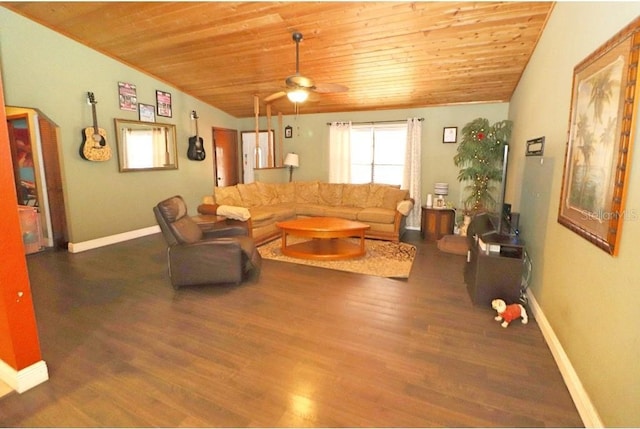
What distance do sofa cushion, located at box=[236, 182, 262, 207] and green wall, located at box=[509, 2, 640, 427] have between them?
394 cm

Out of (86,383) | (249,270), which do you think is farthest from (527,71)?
(86,383)

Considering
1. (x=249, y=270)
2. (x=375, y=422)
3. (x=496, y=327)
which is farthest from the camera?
(x=249, y=270)

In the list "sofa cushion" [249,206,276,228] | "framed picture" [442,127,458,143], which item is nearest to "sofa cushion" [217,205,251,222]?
"sofa cushion" [249,206,276,228]

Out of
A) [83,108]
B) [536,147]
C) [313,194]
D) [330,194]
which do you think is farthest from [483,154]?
[83,108]

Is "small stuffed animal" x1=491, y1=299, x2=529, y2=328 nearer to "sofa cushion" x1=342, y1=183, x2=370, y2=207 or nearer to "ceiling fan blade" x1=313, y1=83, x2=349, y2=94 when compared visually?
"ceiling fan blade" x1=313, y1=83, x2=349, y2=94

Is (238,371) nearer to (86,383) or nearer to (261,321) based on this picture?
(261,321)

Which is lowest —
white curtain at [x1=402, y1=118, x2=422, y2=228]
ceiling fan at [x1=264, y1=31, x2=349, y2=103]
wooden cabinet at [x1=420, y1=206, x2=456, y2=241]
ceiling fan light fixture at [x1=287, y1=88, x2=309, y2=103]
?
wooden cabinet at [x1=420, y1=206, x2=456, y2=241]

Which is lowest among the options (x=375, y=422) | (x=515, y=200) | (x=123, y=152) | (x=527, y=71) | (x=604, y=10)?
(x=375, y=422)

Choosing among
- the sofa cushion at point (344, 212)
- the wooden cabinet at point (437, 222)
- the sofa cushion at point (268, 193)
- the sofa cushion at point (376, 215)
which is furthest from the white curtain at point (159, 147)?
the wooden cabinet at point (437, 222)

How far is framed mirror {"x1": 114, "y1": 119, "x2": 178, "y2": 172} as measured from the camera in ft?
16.6

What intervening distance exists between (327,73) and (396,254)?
276 centimetres

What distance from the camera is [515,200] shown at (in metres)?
3.94

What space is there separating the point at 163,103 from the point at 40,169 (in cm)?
208

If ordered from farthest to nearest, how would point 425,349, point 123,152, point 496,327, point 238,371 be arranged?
point 123,152, point 496,327, point 425,349, point 238,371
